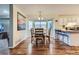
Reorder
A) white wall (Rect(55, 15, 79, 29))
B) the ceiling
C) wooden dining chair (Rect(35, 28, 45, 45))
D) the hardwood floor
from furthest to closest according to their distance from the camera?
white wall (Rect(55, 15, 79, 29)), wooden dining chair (Rect(35, 28, 45, 45)), the ceiling, the hardwood floor

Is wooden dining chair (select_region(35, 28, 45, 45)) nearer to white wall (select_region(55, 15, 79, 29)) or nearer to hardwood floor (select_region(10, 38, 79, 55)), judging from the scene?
hardwood floor (select_region(10, 38, 79, 55))

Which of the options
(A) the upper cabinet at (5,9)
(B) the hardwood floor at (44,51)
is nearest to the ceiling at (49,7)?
(A) the upper cabinet at (5,9)

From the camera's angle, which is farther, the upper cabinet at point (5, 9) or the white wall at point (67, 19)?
the white wall at point (67, 19)

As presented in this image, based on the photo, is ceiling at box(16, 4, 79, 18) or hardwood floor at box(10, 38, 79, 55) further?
ceiling at box(16, 4, 79, 18)

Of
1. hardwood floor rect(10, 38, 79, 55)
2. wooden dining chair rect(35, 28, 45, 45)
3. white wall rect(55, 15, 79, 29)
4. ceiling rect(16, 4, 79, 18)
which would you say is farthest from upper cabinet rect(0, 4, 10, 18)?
white wall rect(55, 15, 79, 29)

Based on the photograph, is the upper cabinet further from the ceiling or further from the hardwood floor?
the hardwood floor

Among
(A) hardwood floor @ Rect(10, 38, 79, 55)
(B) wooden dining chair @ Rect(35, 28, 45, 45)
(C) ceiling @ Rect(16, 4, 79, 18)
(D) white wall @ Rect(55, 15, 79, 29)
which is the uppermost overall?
(C) ceiling @ Rect(16, 4, 79, 18)

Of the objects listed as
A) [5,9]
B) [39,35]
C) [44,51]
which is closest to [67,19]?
[39,35]

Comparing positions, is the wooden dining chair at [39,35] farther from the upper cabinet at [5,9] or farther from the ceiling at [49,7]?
the upper cabinet at [5,9]

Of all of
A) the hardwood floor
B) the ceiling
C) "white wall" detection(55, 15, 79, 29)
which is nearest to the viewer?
the hardwood floor

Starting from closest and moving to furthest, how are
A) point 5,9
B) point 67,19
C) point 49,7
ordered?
1. point 49,7
2. point 5,9
3. point 67,19

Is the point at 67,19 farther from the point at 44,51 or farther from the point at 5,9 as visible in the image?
the point at 44,51

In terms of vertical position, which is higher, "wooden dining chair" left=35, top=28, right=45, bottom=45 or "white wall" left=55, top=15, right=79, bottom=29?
"white wall" left=55, top=15, right=79, bottom=29
